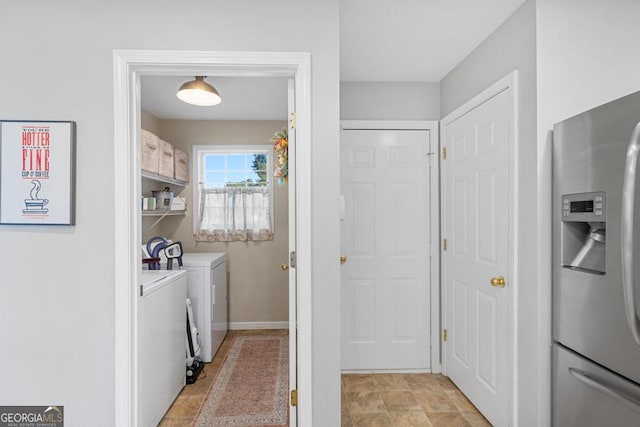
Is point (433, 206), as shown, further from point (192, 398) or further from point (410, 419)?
point (192, 398)

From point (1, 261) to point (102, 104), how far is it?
35.8 inches

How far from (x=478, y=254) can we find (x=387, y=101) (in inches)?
57.0

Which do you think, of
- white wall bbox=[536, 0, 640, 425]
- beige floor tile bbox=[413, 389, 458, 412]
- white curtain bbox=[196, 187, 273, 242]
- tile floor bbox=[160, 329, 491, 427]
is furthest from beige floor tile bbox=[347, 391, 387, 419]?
white curtain bbox=[196, 187, 273, 242]

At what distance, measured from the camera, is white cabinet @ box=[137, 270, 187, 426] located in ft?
6.56

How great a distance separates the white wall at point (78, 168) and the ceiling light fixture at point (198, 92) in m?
0.88

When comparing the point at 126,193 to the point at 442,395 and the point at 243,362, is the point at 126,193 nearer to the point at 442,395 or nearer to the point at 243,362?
the point at 243,362

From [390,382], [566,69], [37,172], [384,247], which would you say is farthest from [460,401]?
[37,172]

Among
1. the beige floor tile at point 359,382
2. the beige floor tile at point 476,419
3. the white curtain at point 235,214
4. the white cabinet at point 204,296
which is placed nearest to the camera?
the beige floor tile at point 476,419

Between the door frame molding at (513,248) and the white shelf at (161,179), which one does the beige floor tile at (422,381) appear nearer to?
the door frame molding at (513,248)

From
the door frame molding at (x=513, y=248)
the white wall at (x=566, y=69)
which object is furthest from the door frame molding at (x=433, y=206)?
the white wall at (x=566, y=69)

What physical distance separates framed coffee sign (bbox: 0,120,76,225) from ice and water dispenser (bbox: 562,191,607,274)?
92.4 inches

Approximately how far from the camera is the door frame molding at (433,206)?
2943mm

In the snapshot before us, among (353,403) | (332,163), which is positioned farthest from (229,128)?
(353,403)

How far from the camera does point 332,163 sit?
1.78 metres
